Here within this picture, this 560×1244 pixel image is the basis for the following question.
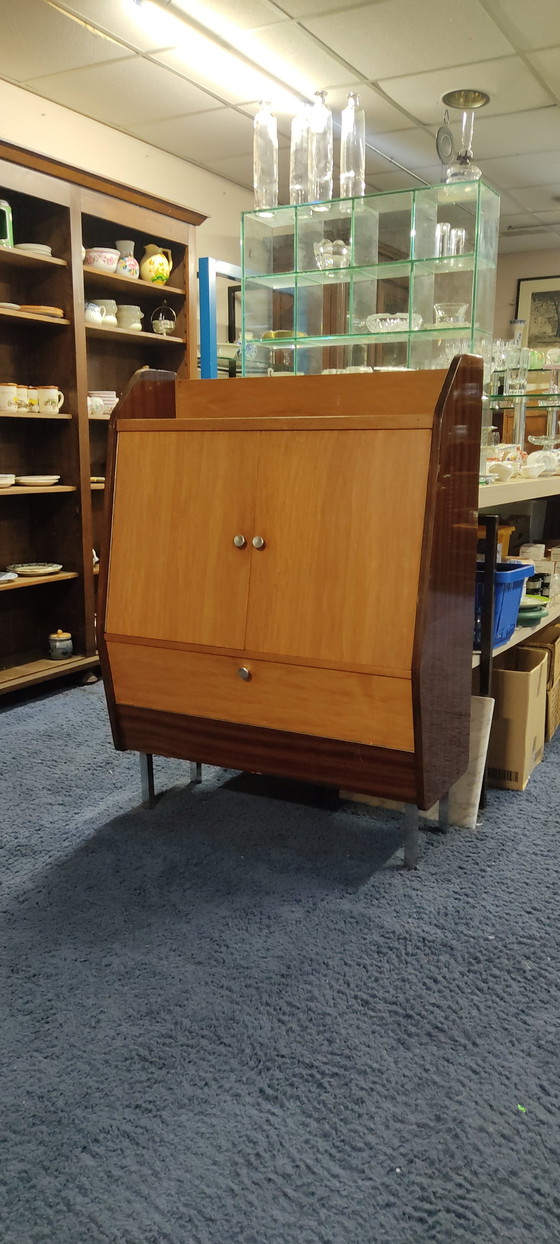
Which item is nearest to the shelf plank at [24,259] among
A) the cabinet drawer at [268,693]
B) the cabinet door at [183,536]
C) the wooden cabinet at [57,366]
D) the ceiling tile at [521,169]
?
the wooden cabinet at [57,366]

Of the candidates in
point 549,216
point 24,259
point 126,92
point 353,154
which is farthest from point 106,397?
point 549,216

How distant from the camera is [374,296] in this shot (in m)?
2.89

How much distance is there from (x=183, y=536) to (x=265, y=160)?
1746mm

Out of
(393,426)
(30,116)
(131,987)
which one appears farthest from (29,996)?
(30,116)

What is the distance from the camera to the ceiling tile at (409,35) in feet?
10.6

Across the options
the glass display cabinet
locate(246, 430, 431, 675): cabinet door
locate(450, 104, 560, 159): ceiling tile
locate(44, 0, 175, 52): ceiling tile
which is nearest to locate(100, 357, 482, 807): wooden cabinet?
locate(246, 430, 431, 675): cabinet door

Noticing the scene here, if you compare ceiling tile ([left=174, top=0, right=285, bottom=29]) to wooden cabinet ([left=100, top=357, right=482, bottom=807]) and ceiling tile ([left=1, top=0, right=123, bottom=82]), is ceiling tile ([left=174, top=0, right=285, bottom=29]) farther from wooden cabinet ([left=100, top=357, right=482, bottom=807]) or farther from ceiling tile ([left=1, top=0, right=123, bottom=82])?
wooden cabinet ([left=100, top=357, right=482, bottom=807])

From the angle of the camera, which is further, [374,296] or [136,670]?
[374,296]

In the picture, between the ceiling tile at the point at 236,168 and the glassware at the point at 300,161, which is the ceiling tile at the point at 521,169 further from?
the glassware at the point at 300,161

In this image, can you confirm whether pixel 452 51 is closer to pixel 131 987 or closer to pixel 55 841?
pixel 55 841

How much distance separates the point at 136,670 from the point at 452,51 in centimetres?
304

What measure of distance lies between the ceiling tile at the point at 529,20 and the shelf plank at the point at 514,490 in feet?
5.83

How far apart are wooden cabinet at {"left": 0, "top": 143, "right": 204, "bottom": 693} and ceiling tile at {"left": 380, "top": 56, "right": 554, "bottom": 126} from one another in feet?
3.76

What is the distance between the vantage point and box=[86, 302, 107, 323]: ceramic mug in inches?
146
